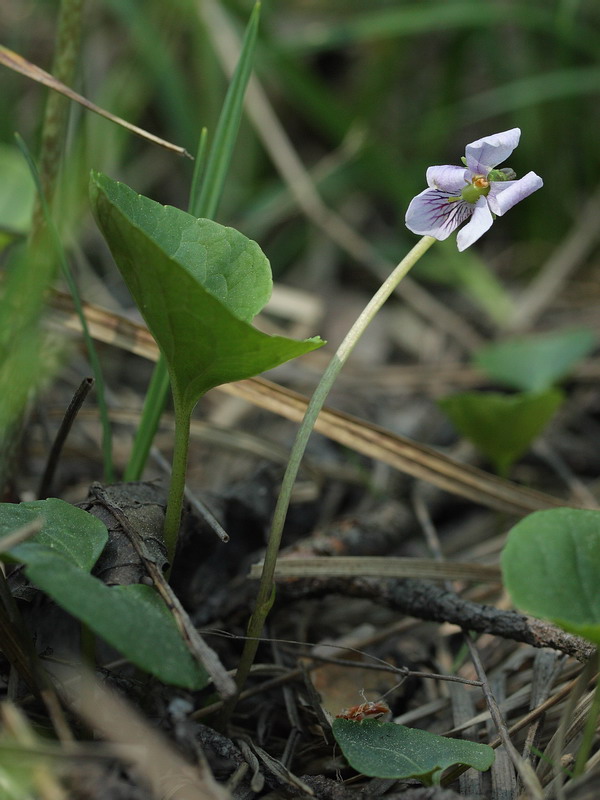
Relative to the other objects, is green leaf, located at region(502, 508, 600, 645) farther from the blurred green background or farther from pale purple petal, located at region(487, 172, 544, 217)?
the blurred green background

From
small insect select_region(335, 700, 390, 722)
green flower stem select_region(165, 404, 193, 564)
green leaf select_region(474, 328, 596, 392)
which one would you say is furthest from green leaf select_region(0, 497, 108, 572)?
green leaf select_region(474, 328, 596, 392)

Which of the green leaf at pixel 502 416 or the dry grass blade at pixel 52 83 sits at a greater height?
the dry grass blade at pixel 52 83

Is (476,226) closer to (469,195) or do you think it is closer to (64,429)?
(469,195)

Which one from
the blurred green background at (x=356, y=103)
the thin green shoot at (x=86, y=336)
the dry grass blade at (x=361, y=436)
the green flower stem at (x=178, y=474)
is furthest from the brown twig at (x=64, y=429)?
the blurred green background at (x=356, y=103)

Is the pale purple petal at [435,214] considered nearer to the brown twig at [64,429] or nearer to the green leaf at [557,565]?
the green leaf at [557,565]

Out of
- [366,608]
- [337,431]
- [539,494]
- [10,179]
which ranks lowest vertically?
[366,608]

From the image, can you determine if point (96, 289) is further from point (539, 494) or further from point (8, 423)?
point (539, 494)

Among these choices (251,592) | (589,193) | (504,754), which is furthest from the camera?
(589,193)

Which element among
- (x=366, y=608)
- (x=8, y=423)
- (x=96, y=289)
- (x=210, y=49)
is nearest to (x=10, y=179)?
(x=96, y=289)
